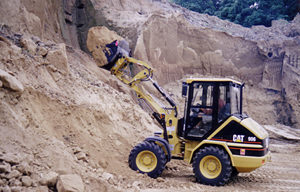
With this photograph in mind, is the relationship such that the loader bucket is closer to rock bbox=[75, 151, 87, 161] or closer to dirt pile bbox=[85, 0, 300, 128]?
rock bbox=[75, 151, 87, 161]

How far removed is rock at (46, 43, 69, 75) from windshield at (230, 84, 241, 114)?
14.3 ft

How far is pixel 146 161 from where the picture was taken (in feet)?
18.5

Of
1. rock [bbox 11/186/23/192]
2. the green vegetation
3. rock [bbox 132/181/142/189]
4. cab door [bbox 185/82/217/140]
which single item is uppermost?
the green vegetation

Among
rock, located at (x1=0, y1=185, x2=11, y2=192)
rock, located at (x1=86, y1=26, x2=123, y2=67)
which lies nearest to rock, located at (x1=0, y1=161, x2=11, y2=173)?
rock, located at (x1=0, y1=185, x2=11, y2=192)

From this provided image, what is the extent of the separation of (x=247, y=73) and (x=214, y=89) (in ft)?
40.2

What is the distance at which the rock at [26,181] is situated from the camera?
331cm

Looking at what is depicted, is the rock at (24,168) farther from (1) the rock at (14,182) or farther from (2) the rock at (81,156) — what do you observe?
(2) the rock at (81,156)

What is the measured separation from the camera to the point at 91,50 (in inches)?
443

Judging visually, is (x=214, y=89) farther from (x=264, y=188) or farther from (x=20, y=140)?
(x=20, y=140)

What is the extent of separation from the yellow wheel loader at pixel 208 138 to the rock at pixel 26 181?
8.32ft

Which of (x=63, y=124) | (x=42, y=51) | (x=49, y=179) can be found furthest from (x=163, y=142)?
(x=42, y=51)

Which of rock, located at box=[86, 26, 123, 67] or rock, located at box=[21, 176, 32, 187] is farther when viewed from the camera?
rock, located at box=[86, 26, 123, 67]

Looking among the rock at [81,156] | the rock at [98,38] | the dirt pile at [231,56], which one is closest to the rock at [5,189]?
the rock at [81,156]

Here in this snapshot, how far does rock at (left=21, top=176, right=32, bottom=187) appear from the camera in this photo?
3.31 meters
